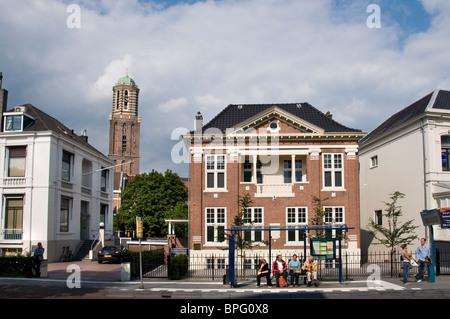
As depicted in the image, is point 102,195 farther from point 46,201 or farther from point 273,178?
point 273,178

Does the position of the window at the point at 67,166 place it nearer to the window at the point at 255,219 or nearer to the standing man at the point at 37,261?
the standing man at the point at 37,261

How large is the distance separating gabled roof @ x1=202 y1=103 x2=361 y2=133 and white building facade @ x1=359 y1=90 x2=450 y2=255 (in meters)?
4.87

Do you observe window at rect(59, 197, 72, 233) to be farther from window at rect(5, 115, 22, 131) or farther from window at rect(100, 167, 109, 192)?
window at rect(100, 167, 109, 192)

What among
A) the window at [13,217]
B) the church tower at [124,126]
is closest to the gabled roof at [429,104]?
the window at [13,217]

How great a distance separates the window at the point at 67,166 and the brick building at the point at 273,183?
1113 centimetres

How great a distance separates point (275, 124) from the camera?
108 ft
